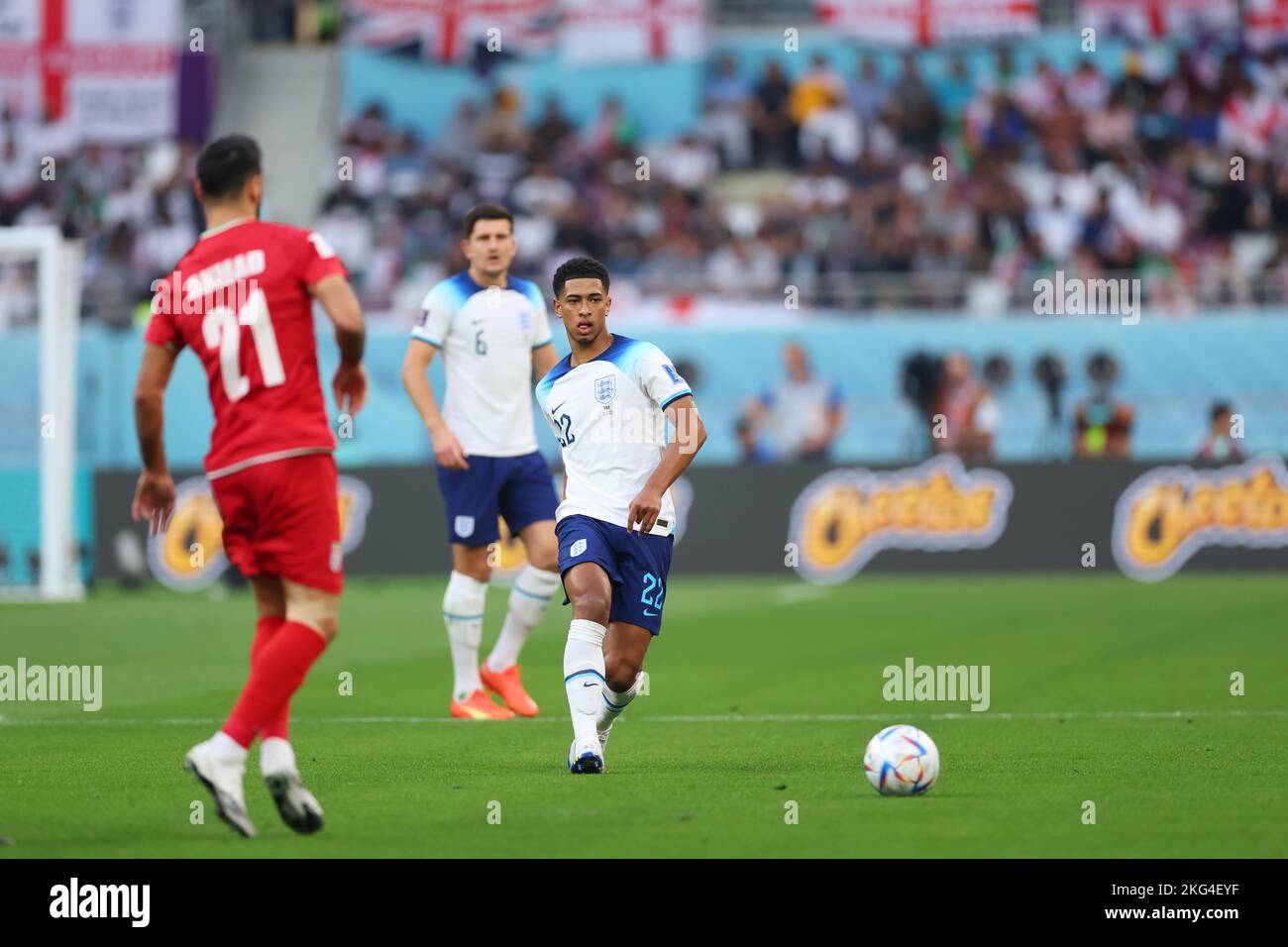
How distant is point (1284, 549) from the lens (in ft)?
75.1

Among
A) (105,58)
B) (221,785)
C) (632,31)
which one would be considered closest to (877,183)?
(632,31)

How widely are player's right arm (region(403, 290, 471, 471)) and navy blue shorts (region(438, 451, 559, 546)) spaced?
0.47 ft

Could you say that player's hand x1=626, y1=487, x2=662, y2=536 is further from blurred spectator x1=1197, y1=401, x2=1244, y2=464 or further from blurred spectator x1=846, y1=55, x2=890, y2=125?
blurred spectator x1=846, y1=55, x2=890, y2=125

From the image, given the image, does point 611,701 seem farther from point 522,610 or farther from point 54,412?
point 54,412

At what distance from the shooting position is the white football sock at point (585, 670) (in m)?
8.67

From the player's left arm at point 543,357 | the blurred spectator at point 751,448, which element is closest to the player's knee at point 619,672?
the player's left arm at point 543,357

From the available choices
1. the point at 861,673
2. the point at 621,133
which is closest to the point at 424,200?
the point at 621,133

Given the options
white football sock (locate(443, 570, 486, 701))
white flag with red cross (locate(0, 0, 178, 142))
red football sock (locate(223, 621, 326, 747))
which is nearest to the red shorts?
red football sock (locate(223, 621, 326, 747))

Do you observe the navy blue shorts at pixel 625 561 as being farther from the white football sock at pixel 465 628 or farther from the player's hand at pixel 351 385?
the white football sock at pixel 465 628

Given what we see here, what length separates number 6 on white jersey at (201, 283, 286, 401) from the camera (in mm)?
7121

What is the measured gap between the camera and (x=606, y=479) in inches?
357

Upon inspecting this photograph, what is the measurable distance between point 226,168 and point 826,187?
22.0 m

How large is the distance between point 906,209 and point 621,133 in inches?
201
